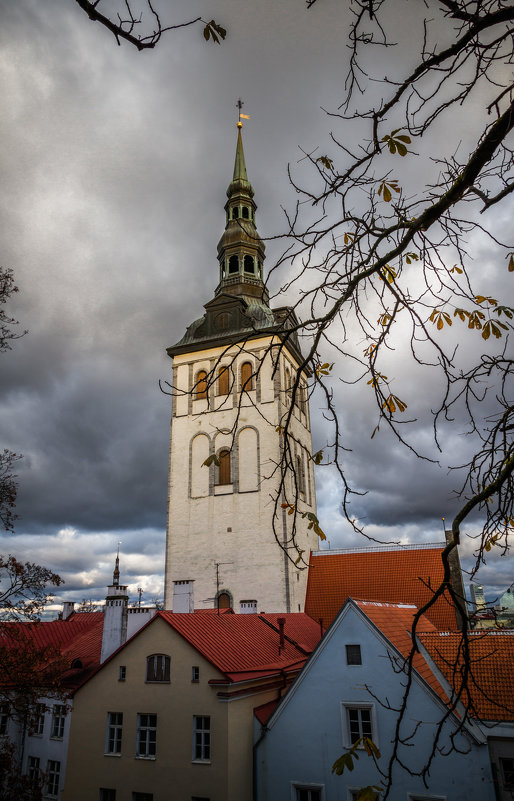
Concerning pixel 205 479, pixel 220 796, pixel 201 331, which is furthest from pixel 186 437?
pixel 220 796

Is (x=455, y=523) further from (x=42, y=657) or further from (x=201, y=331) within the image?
(x=201, y=331)

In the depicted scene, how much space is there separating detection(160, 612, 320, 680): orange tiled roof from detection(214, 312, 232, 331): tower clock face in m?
16.8

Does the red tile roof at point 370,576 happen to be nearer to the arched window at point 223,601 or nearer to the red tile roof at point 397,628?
the arched window at point 223,601

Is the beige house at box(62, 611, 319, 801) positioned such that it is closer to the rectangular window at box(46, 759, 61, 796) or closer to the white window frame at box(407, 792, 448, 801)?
the rectangular window at box(46, 759, 61, 796)

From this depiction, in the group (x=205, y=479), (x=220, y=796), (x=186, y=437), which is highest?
(x=186, y=437)

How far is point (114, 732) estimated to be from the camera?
1378 cm

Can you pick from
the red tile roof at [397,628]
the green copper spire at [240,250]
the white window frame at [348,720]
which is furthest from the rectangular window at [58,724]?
the green copper spire at [240,250]

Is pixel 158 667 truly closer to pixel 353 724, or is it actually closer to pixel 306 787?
pixel 306 787

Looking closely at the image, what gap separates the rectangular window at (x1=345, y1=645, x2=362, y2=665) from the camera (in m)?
12.5

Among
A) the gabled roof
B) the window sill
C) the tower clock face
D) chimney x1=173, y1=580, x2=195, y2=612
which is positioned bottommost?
the gabled roof

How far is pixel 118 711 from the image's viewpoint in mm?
13797

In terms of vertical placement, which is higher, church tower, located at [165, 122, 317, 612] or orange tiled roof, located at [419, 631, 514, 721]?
church tower, located at [165, 122, 317, 612]

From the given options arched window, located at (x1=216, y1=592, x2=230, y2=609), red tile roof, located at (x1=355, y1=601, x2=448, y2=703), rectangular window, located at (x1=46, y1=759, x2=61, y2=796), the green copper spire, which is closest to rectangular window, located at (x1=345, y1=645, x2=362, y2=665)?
red tile roof, located at (x1=355, y1=601, x2=448, y2=703)

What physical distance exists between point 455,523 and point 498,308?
139cm
